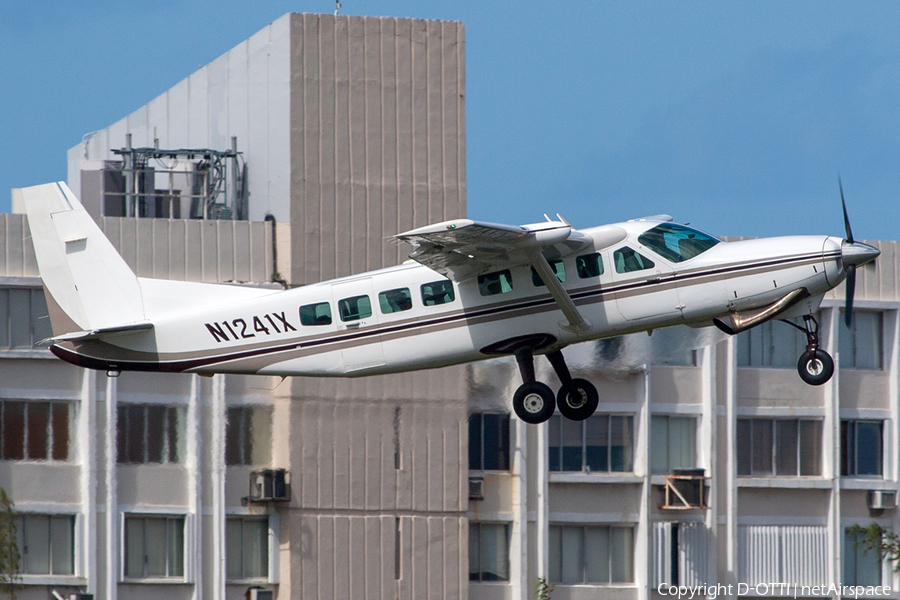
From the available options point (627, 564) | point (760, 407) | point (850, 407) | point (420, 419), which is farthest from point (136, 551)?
point (850, 407)

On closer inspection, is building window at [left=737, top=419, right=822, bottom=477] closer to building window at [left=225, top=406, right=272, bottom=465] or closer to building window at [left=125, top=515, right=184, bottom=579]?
building window at [left=225, top=406, right=272, bottom=465]

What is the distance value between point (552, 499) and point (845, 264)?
827 inches

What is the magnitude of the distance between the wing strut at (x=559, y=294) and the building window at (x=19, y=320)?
65.8ft

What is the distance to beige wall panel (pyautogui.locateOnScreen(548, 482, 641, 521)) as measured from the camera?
150ft

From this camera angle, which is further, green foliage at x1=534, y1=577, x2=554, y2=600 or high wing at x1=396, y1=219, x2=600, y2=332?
green foliage at x1=534, y1=577, x2=554, y2=600

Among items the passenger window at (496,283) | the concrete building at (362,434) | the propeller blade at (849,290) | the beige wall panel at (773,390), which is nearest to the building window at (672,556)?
the concrete building at (362,434)

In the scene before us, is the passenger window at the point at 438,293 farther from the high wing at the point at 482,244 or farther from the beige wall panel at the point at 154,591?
the beige wall panel at the point at 154,591

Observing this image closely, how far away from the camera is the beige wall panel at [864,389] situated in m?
48.7

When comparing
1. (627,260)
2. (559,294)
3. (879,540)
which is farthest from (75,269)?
(879,540)

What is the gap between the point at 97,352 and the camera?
90.7ft

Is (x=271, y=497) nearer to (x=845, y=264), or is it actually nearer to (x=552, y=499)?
(x=552, y=499)

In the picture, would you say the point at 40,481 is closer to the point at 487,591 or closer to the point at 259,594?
the point at 259,594

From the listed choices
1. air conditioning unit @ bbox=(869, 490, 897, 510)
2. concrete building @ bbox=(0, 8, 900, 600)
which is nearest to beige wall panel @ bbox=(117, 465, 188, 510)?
concrete building @ bbox=(0, 8, 900, 600)

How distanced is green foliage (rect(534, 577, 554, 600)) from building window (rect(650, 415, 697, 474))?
508 cm
